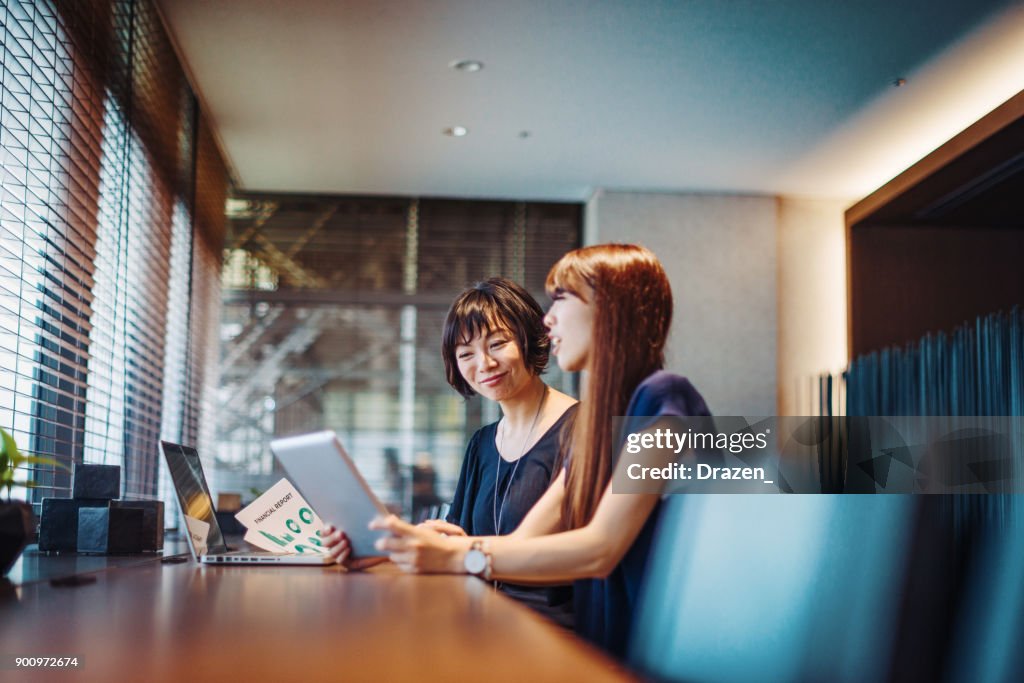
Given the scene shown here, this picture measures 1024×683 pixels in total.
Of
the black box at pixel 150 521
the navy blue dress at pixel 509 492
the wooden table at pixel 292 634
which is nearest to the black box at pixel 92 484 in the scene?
the black box at pixel 150 521

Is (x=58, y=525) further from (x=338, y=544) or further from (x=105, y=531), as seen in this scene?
(x=338, y=544)

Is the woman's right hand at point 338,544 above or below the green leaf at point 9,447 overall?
below

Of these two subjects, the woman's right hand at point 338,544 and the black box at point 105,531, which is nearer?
the woman's right hand at point 338,544

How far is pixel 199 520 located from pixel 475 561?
0.98 metres

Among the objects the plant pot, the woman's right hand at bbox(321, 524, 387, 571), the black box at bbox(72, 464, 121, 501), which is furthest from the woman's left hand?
the black box at bbox(72, 464, 121, 501)

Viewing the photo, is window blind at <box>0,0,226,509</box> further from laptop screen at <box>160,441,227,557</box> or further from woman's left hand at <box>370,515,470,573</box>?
woman's left hand at <box>370,515,470,573</box>

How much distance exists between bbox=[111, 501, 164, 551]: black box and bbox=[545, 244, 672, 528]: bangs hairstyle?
4.75 ft

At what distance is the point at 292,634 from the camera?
881 mm

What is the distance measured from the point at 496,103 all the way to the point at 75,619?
3.99 meters

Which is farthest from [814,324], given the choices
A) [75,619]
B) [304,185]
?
[75,619]

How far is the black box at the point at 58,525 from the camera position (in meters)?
2.42

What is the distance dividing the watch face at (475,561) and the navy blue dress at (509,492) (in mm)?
412

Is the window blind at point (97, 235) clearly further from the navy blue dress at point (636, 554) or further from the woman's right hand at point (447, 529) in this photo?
the navy blue dress at point (636, 554)

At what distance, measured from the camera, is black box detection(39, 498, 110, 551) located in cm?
242
